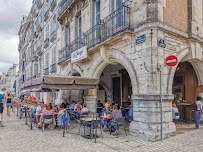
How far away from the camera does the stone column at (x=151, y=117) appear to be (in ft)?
19.5

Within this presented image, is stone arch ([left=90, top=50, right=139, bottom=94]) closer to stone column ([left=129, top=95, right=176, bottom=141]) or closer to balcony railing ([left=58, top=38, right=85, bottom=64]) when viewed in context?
stone column ([left=129, top=95, right=176, bottom=141])

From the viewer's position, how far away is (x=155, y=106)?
19.8 feet

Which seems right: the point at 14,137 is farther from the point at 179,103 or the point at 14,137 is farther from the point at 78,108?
the point at 179,103

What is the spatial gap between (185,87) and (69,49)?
758cm

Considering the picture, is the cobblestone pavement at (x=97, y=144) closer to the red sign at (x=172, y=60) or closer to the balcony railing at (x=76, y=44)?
the red sign at (x=172, y=60)

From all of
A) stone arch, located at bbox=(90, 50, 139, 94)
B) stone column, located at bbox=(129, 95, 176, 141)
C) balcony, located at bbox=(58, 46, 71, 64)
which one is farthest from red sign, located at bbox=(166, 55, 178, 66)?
balcony, located at bbox=(58, 46, 71, 64)

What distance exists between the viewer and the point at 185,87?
9.43 meters

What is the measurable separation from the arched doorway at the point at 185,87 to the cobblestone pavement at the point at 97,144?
263cm

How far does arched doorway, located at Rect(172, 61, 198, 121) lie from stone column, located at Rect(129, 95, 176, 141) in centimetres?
314

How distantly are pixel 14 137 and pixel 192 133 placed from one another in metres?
6.48

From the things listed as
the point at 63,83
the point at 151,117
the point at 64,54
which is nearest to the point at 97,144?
the point at 151,117

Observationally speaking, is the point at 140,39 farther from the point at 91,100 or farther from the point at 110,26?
the point at 91,100

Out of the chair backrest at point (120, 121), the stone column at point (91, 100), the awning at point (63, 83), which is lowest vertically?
the chair backrest at point (120, 121)

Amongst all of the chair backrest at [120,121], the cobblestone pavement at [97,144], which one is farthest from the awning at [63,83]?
the chair backrest at [120,121]
